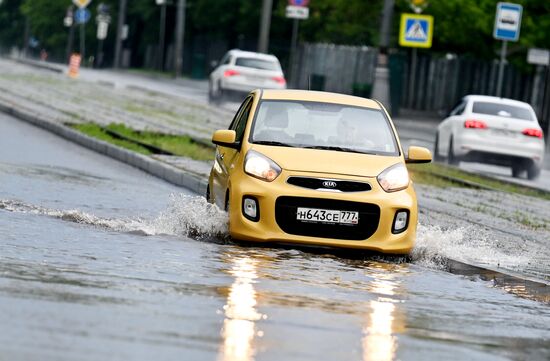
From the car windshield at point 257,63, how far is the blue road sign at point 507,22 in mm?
15227

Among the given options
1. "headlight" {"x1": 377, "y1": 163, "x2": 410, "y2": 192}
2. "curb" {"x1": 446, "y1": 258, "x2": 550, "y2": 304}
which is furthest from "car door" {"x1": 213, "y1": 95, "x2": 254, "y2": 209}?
"curb" {"x1": 446, "y1": 258, "x2": 550, "y2": 304}

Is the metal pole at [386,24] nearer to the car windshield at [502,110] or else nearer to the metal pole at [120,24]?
the car windshield at [502,110]

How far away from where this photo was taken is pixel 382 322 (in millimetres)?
9406

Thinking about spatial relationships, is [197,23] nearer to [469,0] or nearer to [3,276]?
[469,0]

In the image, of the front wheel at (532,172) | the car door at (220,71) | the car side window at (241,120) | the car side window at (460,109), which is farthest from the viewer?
the car door at (220,71)

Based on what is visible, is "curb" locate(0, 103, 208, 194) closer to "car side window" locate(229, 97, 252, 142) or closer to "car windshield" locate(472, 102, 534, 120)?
"car side window" locate(229, 97, 252, 142)

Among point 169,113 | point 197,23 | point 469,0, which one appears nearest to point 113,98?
point 169,113

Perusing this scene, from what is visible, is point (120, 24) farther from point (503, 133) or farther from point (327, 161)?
point (327, 161)

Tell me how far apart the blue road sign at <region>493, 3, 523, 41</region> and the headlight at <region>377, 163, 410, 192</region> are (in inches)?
852

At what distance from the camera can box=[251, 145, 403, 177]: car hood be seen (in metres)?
13.2

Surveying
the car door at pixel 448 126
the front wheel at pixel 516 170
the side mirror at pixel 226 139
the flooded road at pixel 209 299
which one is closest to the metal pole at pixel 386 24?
the car door at pixel 448 126

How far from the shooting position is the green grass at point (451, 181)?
80.3 ft

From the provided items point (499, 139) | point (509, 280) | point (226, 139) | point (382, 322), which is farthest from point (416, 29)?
point (382, 322)

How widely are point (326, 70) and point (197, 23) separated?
1073 inches
